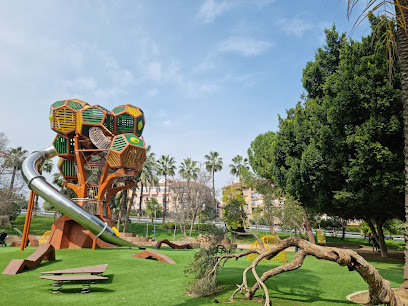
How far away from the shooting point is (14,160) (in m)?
39.9

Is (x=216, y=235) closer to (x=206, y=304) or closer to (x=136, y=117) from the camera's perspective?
(x=206, y=304)

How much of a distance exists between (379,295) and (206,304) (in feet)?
14.4

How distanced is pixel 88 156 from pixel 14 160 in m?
21.5

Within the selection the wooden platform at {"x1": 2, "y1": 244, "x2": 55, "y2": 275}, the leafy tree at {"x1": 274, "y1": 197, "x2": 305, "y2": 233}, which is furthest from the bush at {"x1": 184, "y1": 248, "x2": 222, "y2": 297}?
the leafy tree at {"x1": 274, "y1": 197, "x2": 305, "y2": 233}

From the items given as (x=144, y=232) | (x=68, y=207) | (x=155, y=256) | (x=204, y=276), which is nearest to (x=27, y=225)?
(x=68, y=207)

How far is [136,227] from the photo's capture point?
164 feet

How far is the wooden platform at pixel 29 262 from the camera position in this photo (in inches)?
436

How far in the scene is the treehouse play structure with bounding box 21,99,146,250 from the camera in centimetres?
2130

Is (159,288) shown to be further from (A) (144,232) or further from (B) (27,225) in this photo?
(A) (144,232)

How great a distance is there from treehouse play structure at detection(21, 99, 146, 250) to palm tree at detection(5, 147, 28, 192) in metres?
10.1

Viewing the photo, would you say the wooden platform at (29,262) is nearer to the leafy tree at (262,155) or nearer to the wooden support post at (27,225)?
the wooden support post at (27,225)

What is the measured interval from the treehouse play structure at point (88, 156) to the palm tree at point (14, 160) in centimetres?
1007

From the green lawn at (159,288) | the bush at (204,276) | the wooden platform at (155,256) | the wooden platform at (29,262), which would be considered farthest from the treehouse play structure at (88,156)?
the bush at (204,276)

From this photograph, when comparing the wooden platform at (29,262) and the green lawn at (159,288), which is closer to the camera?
the green lawn at (159,288)
